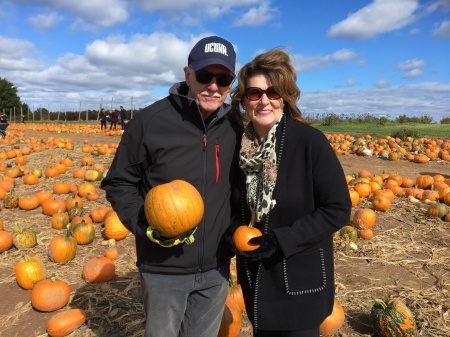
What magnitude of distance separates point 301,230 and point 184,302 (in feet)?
3.14

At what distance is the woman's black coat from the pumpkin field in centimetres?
122

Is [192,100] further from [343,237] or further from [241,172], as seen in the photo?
[343,237]

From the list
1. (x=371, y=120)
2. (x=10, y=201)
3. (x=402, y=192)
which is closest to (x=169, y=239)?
(x=10, y=201)

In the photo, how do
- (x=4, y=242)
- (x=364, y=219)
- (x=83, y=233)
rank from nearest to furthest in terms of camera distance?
1. (x=4, y=242)
2. (x=83, y=233)
3. (x=364, y=219)

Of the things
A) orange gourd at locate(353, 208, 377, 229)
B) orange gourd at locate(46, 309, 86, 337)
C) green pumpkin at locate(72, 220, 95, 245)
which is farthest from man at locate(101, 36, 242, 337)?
orange gourd at locate(353, 208, 377, 229)

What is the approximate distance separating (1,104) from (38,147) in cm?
7813

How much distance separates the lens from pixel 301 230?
85.1 inches

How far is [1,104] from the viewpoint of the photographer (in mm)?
78438

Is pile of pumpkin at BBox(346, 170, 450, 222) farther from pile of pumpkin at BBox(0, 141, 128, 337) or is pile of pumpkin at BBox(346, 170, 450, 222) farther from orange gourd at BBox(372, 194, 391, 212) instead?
pile of pumpkin at BBox(0, 141, 128, 337)

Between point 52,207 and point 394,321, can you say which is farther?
point 52,207

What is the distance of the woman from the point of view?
2164 millimetres

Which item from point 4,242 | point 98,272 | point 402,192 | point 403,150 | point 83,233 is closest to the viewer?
point 98,272

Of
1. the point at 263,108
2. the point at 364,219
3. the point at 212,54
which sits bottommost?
the point at 364,219

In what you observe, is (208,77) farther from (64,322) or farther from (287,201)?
(64,322)
